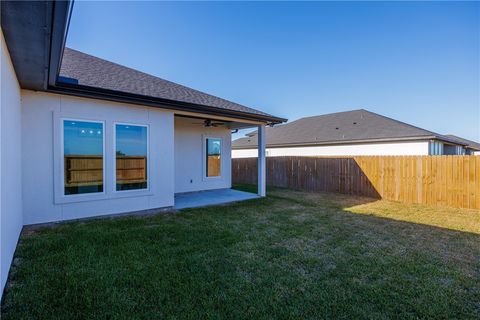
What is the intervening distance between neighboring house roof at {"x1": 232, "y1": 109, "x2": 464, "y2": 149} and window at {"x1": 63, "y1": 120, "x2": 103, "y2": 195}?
1433 cm

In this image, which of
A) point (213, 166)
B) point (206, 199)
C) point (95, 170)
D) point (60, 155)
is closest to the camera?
point (60, 155)

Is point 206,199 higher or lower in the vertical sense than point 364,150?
lower

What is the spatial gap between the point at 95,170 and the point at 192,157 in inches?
196

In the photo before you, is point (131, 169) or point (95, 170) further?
point (131, 169)

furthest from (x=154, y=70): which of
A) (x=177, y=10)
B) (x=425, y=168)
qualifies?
(x=425, y=168)

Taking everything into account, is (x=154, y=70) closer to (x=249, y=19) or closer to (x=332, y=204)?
(x=249, y=19)

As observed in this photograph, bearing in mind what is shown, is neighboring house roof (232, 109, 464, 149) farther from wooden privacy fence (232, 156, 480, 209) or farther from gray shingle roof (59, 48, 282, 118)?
gray shingle roof (59, 48, 282, 118)

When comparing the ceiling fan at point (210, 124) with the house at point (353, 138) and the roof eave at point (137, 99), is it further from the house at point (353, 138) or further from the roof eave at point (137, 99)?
the house at point (353, 138)

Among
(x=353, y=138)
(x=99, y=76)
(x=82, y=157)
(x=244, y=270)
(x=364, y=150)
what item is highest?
(x=99, y=76)

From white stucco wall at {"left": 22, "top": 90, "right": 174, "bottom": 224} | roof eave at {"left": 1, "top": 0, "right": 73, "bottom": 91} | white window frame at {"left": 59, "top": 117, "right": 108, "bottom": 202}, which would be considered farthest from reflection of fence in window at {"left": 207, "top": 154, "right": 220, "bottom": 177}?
roof eave at {"left": 1, "top": 0, "right": 73, "bottom": 91}

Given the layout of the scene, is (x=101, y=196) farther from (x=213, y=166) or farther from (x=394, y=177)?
(x=394, y=177)

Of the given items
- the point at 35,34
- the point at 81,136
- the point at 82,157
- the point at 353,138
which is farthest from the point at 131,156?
the point at 353,138

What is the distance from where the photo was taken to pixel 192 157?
10750 mm

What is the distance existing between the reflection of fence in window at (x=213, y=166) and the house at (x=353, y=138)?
8.78 metres
